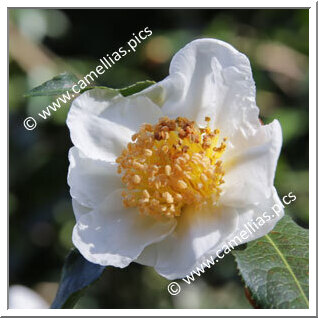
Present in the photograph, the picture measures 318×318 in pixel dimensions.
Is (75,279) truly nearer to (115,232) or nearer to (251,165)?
(115,232)

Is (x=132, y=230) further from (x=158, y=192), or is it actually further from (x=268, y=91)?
(x=268, y=91)

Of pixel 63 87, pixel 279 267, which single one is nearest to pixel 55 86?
pixel 63 87

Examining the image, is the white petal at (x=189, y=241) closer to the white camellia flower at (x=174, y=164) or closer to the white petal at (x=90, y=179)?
the white camellia flower at (x=174, y=164)

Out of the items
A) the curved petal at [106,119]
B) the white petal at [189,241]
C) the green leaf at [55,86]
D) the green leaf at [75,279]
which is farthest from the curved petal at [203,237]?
the green leaf at [55,86]

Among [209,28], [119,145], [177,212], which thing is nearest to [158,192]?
[177,212]

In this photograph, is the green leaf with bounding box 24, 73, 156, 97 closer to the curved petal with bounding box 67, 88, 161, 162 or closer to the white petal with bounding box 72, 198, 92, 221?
the curved petal with bounding box 67, 88, 161, 162
